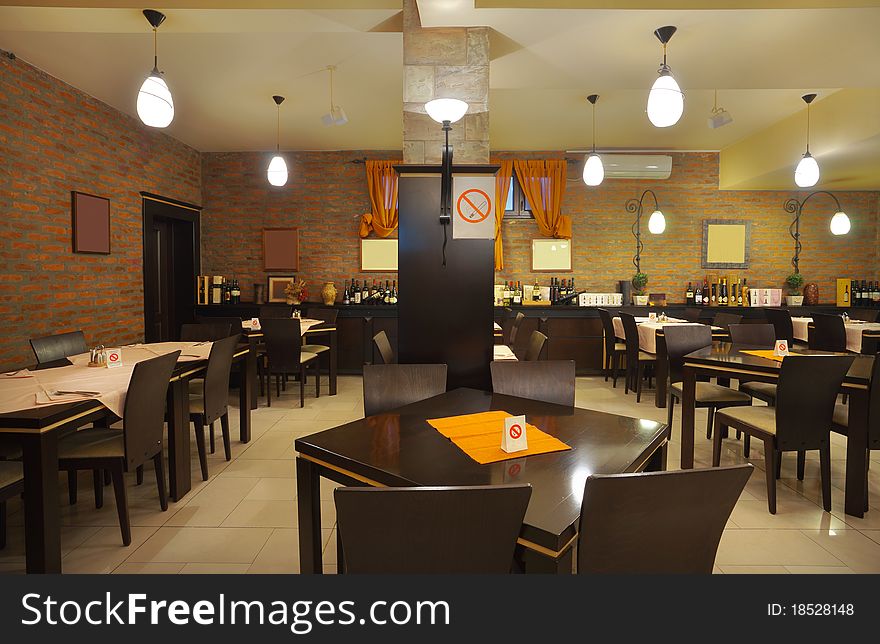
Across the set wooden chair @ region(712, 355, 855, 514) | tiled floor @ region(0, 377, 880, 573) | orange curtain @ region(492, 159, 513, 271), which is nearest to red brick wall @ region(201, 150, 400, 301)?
orange curtain @ region(492, 159, 513, 271)

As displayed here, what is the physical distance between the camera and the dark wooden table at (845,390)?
10.4ft

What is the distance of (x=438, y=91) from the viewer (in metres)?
3.69

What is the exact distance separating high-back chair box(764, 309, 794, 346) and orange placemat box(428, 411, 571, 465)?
6.44m

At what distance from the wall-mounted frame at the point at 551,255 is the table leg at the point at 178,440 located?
19.4 feet

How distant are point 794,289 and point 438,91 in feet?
23.7

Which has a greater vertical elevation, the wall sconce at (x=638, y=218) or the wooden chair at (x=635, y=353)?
the wall sconce at (x=638, y=218)

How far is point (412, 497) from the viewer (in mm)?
1225

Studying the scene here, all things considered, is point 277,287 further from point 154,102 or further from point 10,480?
point 10,480

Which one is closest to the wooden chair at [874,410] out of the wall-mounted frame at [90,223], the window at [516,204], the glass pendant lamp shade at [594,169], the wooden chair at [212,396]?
the glass pendant lamp shade at [594,169]

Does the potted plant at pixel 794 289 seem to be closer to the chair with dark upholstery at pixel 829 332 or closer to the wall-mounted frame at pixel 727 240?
the wall-mounted frame at pixel 727 240

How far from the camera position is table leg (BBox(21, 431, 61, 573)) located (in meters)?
2.28

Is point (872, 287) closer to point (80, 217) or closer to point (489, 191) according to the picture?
point (489, 191)

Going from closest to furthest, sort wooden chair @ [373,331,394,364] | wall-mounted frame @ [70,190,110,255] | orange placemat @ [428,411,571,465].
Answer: orange placemat @ [428,411,571,465] < wooden chair @ [373,331,394,364] < wall-mounted frame @ [70,190,110,255]

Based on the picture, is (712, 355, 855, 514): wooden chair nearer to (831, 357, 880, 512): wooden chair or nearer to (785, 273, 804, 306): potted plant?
(831, 357, 880, 512): wooden chair
